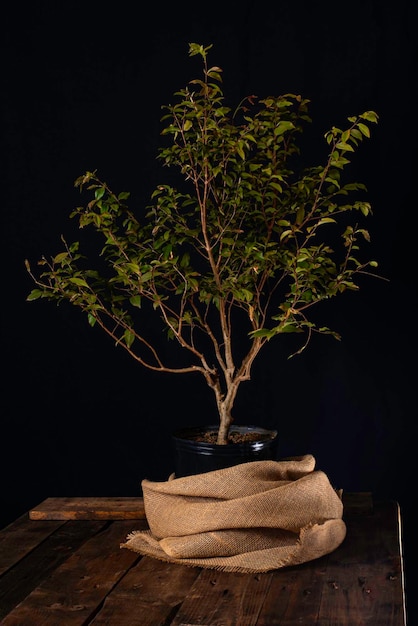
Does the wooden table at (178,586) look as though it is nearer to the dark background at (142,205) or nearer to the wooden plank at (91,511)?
the wooden plank at (91,511)

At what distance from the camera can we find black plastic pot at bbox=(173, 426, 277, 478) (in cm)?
201

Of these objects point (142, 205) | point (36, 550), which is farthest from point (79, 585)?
point (142, 205)

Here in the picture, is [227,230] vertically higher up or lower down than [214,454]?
higher up

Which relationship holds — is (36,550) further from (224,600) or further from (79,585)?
(224,600)

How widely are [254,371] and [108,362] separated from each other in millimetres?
420

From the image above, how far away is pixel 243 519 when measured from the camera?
5.86ft

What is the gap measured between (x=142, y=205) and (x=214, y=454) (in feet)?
2.76

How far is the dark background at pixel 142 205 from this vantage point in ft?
7.99

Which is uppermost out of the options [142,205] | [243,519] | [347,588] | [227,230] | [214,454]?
[142,205]

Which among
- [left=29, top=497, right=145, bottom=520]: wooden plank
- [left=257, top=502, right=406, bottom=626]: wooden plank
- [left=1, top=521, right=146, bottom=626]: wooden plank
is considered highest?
[left=29, top=497, right=145, bottom=520]: wooden plank

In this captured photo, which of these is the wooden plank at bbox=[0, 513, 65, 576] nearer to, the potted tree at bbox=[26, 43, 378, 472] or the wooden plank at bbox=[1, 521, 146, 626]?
the wooden plank at bbox=[1, 521, 146, 626]

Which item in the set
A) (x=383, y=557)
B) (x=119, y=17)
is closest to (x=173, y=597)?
(x=383, y=557)

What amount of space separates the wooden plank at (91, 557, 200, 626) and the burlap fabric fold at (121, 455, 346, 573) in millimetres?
42

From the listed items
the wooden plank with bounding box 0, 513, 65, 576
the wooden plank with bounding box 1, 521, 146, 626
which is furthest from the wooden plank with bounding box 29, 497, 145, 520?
the wooden plank with bounding box 1, 521, 146, 626
